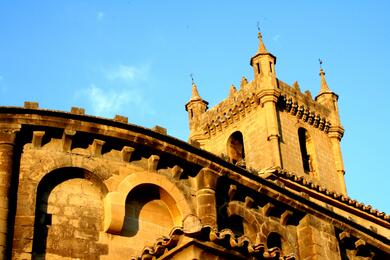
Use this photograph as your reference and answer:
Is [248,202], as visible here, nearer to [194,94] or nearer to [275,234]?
[275,234]

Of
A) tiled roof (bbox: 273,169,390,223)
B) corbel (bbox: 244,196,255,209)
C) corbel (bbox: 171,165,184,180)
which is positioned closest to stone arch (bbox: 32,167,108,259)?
corbel (bbox: 171,165,184,180)

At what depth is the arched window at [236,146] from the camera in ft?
156

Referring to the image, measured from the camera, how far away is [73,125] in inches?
687

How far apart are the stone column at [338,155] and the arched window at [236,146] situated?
5951mm

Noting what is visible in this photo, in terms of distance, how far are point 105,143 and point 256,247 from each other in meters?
5.40

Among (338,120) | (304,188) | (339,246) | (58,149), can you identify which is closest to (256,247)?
(58,149)

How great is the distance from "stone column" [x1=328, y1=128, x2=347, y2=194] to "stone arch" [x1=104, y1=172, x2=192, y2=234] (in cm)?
2993

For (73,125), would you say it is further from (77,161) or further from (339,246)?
(339,246)

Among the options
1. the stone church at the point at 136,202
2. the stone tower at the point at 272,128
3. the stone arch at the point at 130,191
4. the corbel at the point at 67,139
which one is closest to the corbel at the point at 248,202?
the stone church at the point at 136,202


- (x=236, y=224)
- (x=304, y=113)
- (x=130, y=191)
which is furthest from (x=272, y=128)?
(x=130, y=191)

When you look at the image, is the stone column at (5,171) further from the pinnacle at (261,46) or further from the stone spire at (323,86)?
the stone spire at (323,86)

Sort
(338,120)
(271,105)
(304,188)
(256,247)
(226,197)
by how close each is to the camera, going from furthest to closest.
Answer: (338,120), (271,105), (304,188), (226,197), (256,247)

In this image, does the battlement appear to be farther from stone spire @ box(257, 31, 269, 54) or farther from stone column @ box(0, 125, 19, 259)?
stone column @ box(0, 125, 19, 259)

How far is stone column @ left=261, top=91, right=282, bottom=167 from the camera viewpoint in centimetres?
4303
